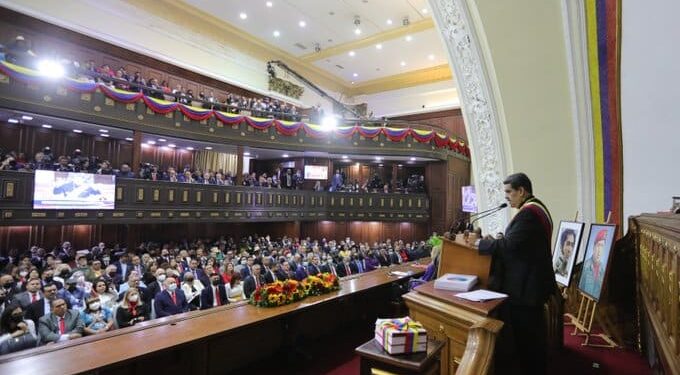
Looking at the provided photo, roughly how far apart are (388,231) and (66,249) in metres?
13.2

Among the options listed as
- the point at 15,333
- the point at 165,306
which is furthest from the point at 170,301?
the point at 15,333

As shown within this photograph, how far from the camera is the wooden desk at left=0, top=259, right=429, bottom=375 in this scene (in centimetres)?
290

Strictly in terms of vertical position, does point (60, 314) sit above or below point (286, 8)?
below

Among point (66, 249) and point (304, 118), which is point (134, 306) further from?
point (304, 118)

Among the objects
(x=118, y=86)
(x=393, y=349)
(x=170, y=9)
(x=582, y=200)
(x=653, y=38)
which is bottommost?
(x=393, y=349)

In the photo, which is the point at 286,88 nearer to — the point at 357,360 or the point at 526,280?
the point at 357,360

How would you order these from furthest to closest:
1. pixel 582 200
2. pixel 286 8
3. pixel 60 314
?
pixel 286 8 < pixel 60 314 < pixel 582 200

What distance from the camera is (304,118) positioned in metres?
16.7

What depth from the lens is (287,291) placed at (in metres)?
4.78

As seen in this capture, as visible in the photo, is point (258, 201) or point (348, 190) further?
point (348, 190)

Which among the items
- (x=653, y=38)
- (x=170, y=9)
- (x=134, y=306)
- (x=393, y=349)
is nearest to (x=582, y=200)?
(x=653, y=38)

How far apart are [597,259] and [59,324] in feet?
20.5

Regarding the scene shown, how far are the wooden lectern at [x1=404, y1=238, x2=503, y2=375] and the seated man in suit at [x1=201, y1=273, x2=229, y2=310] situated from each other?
4.54m

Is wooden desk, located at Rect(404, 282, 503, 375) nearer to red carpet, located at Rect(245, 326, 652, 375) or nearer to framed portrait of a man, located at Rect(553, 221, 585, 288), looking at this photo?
red carpet, located at Rect(245, 326, 652, 375)
